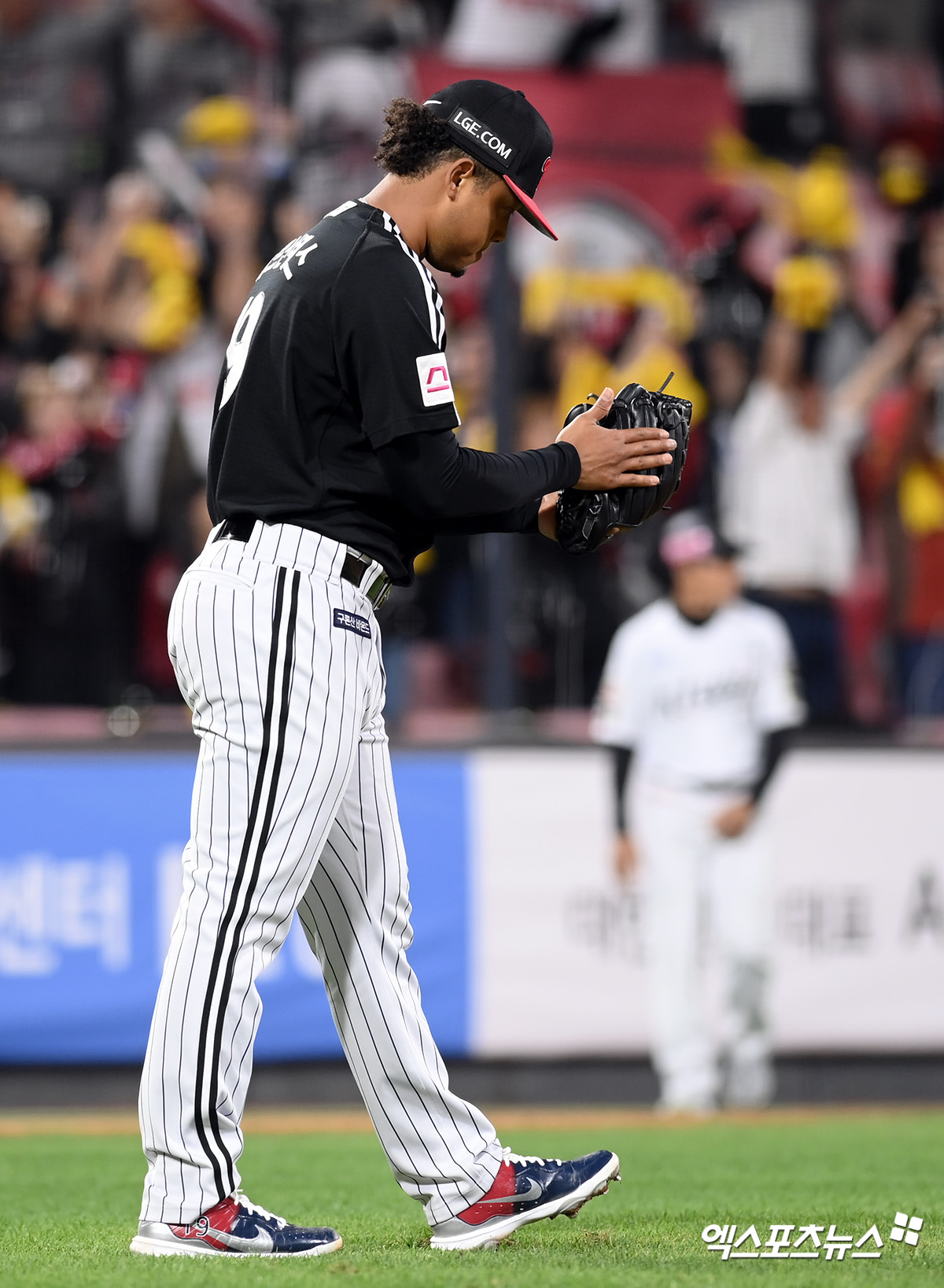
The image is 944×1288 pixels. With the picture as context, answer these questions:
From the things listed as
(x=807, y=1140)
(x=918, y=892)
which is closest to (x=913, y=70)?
(x=918, y=892)

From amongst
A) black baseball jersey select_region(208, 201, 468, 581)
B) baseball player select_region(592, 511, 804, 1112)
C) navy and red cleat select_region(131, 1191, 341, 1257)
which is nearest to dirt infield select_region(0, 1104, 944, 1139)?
baseball player select_region(592, 511, 804, 1112)

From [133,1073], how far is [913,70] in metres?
7.04

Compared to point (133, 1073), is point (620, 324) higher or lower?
higher

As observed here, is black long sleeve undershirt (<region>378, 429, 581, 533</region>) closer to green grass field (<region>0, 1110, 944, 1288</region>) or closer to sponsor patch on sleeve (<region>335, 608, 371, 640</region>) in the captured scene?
sponsor patch on sleeve (<region>335, 608, 371, 640</region>)

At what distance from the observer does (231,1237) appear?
3.34m

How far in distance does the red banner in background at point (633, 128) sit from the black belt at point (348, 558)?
262 inches

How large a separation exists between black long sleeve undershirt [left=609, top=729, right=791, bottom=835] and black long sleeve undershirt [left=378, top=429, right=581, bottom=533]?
473 cm

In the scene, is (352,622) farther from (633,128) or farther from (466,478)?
(633,128)

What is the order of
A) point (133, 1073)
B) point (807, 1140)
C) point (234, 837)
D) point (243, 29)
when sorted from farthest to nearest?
point (243, 29) → point (133, 1073) → point (807, 1140) → point (234, 837)

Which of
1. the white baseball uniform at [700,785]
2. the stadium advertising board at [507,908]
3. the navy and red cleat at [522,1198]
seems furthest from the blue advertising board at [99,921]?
the navy and red cleat at [522,1198]

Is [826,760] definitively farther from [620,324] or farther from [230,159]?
[230,159]

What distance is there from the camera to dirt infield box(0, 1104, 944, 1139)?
7.23m

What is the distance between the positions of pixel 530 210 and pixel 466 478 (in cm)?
56

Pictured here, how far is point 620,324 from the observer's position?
9562 mm
